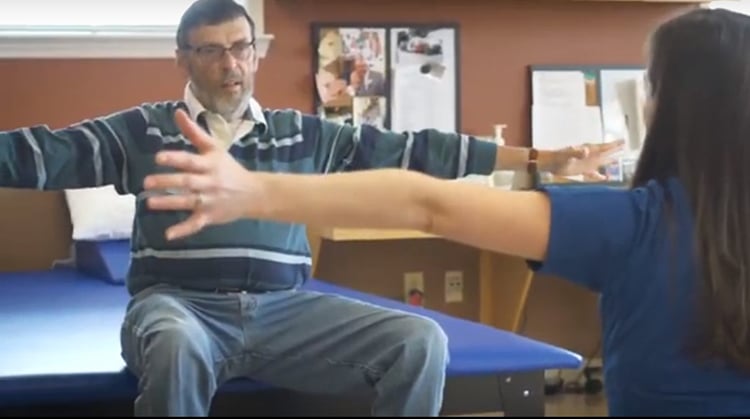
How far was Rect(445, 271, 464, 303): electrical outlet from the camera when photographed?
4.07 meters

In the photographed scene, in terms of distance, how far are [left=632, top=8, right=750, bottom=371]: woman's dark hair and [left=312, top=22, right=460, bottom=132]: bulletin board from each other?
246cm

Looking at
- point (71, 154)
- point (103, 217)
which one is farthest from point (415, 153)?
point (103, 217)

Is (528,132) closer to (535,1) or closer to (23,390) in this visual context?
(535,1)

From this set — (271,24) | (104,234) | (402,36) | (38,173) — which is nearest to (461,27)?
(402,36)

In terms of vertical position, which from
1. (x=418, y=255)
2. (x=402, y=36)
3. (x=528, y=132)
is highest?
(x=402, y=36)

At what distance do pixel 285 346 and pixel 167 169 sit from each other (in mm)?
442

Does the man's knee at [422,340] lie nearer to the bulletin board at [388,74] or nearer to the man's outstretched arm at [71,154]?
the man's outstretched arm at [71,154]

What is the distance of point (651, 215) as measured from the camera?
1.34m

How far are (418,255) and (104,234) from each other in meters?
1.11

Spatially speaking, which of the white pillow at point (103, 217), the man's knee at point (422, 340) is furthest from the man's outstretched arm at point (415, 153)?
the white pillow at point (103, 217)

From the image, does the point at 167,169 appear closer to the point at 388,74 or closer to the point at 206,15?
→ the point at 206,15

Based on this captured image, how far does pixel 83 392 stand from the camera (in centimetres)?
222

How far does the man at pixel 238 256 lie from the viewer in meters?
2.15

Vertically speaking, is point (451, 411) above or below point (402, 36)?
below
